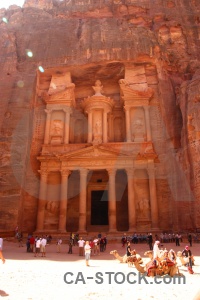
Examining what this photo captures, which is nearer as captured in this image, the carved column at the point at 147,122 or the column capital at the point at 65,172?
the column capital at the point at 65,172

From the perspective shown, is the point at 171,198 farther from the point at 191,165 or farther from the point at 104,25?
the point at 104,25

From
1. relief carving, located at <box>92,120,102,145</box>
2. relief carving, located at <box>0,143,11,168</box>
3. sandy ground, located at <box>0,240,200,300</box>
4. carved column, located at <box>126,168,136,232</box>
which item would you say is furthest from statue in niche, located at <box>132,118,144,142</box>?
sandy ground, located at <box>0,240,200,300</box>

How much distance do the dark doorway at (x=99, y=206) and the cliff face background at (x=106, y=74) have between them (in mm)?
5864

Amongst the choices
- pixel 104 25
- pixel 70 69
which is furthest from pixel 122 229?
pixel 104 25

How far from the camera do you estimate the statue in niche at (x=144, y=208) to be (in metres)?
24.2

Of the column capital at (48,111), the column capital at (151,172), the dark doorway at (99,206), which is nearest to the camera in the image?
the column capital at (151,172)

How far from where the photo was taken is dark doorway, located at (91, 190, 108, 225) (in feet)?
90.2

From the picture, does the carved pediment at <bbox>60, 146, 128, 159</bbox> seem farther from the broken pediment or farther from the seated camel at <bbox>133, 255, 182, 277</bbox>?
the seated camel at <bbox>133, 255, 182, 277</bbox>

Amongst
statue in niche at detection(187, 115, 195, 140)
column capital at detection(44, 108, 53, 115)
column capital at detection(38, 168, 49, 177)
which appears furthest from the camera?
column capital at detection(44, 108, 53, 115)

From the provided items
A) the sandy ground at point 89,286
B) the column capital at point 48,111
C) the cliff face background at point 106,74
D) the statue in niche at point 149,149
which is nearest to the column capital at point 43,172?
the cliff face background at point 106,74

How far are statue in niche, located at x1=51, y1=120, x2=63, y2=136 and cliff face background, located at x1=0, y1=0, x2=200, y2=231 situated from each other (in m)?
1.46

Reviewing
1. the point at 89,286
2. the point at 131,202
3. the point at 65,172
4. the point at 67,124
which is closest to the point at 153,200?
the point at 131,202

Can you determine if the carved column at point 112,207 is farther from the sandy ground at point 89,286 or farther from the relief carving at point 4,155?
the sandy ground at point 89,286

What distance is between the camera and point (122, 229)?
1025 inches
